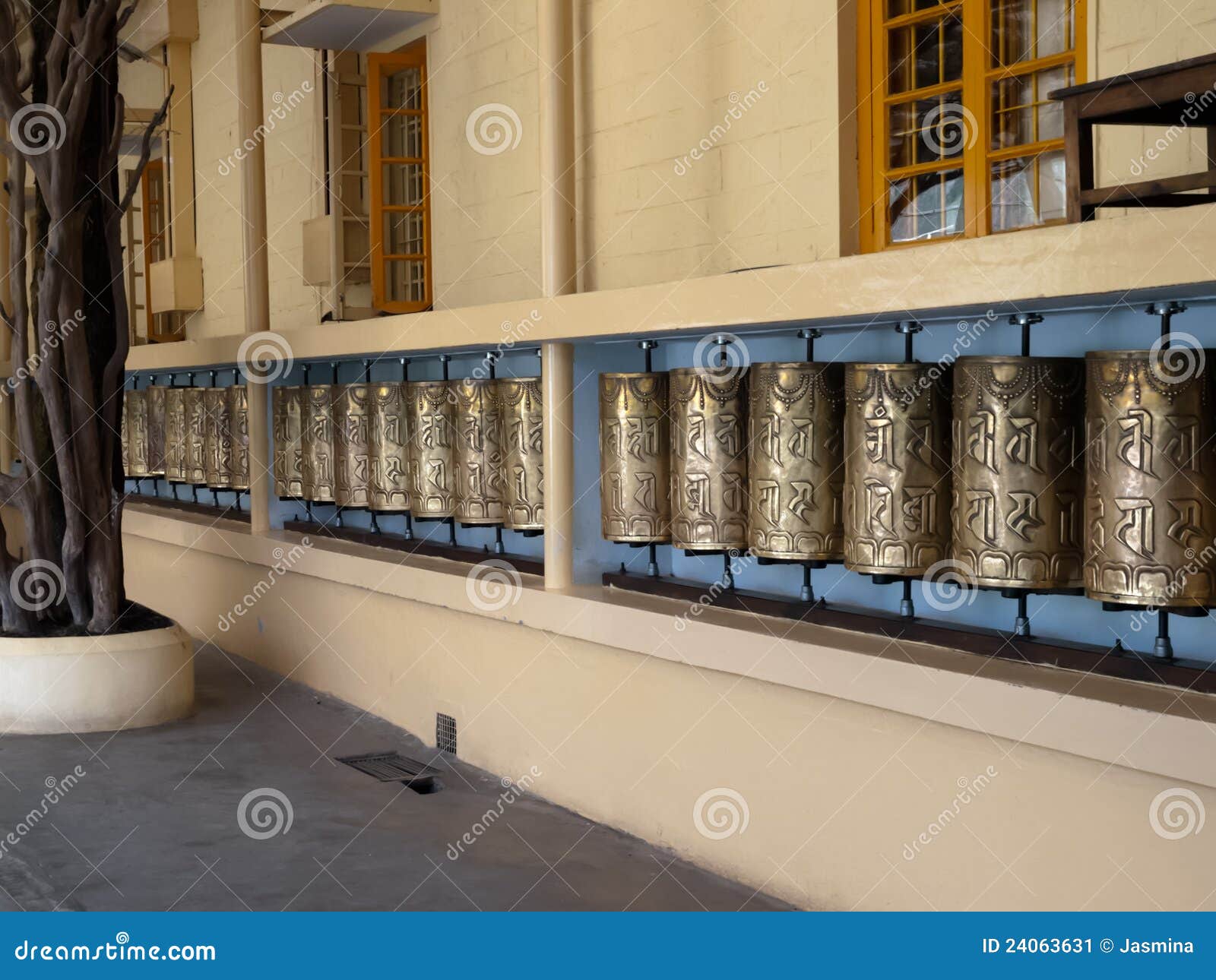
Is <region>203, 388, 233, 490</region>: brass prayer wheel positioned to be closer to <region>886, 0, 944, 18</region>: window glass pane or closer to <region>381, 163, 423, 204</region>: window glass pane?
<region>381, 163, 423, 204</region>: window glass pane

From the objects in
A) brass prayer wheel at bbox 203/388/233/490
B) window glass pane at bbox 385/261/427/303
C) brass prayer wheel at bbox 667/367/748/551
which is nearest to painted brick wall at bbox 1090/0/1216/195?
brass prayer wheel at bbox 667/367/748/551

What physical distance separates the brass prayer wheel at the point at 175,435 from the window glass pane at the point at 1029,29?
5817 millimetres

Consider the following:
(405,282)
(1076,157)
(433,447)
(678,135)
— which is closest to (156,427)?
(405,282)

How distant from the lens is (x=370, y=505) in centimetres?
631

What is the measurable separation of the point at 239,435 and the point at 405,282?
4.07 feet

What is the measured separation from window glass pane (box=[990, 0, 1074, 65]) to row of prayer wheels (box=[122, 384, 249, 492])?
178 inches

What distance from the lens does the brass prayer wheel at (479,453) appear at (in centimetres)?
546

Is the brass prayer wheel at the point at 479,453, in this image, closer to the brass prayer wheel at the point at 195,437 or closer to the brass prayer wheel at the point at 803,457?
the brass prayer wheel at the point at 803,457

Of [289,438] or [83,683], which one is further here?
[289,438]

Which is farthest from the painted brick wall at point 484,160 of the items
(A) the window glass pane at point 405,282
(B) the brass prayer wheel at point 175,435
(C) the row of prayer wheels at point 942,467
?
(B) the brass prayer wheel at point 175,435

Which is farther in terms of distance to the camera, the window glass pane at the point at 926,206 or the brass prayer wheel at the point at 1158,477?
the window glass pane at the point at 926,206

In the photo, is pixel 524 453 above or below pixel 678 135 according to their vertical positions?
below

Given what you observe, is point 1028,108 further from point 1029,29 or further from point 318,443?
point 318,443

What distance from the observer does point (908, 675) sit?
136 inches
